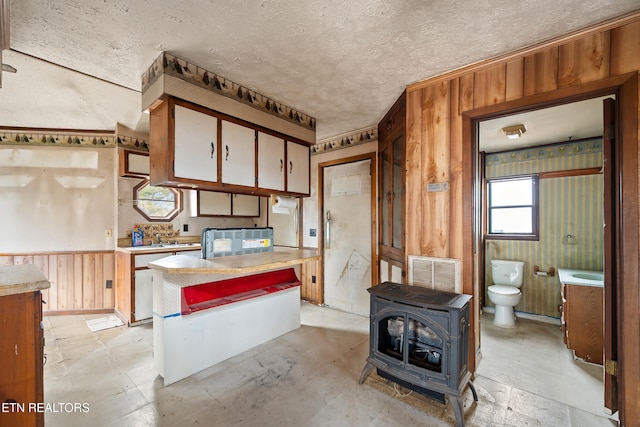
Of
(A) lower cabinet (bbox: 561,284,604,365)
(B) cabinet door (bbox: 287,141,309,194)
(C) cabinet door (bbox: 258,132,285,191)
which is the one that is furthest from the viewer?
(B) cabinet door (bbox: 287,141,309,194)

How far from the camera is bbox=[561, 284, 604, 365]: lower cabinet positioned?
97.2 inches

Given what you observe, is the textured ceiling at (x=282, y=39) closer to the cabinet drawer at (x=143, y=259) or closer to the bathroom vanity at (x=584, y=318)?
the cabinet drawer at (x=143, y=259)

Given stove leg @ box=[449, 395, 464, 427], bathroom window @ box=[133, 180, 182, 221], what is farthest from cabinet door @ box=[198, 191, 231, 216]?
stove leg @ box=[449, 395, 464, 427]

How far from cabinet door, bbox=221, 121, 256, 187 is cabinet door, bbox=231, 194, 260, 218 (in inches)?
86.5

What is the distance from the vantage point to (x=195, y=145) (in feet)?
7.50

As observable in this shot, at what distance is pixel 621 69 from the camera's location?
5.37ft

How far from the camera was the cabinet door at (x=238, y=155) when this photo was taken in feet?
8.21

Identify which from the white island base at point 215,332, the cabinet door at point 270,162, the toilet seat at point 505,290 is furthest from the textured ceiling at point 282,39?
the toilet seat at point 505,290

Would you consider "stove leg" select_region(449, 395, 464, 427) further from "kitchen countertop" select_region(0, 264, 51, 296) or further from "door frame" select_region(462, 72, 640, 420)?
"kitchen countertop" select_region(0, 264, 51, 296)

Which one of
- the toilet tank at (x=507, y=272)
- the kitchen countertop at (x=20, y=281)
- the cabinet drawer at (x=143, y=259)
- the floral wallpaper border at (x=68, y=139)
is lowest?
the toilet tank at (x=507, y=272)

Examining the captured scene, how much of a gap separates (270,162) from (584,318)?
11.5 ft

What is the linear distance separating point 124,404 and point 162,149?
1937 millimetres

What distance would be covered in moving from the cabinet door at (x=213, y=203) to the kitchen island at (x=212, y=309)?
2.01m

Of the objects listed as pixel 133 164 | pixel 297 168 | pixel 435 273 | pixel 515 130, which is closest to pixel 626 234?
pixel 435 273
